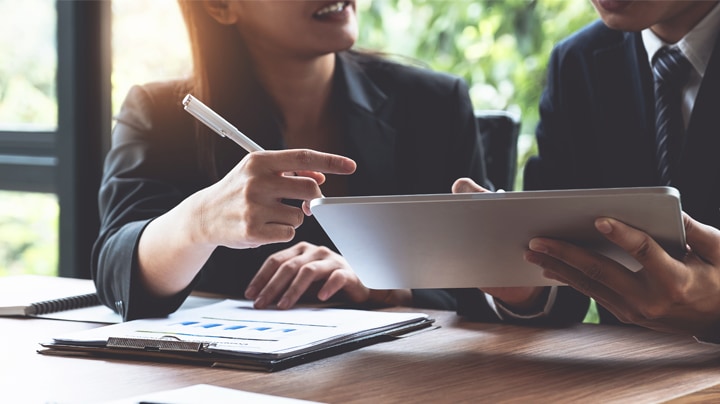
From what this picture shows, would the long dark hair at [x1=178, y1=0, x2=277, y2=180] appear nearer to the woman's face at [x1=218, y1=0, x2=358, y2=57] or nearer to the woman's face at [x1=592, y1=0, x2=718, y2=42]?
the woman's face at [x1=218, y1=0, x2=358, y2=57]

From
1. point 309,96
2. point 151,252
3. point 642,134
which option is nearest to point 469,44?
point 309,96

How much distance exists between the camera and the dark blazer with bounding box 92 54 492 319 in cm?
176

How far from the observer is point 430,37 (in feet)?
10.6

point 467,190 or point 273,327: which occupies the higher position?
point 467,190

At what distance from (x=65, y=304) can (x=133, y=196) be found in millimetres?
249

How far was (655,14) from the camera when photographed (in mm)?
1653

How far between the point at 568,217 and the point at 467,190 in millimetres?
264

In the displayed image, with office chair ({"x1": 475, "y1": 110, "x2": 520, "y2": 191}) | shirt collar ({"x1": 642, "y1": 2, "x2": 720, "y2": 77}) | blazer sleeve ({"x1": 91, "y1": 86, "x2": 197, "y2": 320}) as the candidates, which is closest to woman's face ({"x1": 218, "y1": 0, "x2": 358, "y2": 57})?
blazer sleeve ({"x1": 91, "y1": 86, "x2": 197, "y2": 320})

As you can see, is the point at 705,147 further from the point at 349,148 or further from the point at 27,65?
the point at 27,65

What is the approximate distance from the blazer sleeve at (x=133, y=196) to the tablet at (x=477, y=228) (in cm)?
40

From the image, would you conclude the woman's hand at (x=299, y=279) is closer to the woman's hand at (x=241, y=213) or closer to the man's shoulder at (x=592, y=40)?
the woman's hand at (x=241, y=213)

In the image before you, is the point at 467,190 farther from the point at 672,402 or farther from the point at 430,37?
the point at 430,37

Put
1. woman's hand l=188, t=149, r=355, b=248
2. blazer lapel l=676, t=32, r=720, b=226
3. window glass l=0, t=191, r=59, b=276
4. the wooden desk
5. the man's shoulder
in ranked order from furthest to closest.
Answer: window glass l=0, t=191, r=59, b=276 < the man's shoulder < blazer lapel l=676, t=32, r=720, b=226 < woman's hand l=188, t=149, r=355, b=248 < the wooden desk

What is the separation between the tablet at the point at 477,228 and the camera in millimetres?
1017
